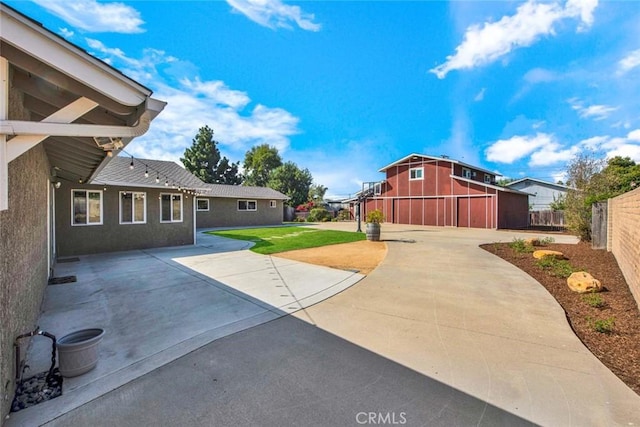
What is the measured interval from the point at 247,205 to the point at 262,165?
971 inches

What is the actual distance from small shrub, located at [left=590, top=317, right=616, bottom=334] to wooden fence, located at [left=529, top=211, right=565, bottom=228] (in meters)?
24.5

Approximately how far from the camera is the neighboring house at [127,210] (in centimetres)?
965

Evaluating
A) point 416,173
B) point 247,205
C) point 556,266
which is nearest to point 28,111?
point 556,266

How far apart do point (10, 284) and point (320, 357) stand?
9.94 ft

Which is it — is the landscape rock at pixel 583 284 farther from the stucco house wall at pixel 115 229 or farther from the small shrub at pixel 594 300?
the stucco house wall at pixel 115 229

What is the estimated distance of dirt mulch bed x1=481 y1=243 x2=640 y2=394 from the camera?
3054 mm

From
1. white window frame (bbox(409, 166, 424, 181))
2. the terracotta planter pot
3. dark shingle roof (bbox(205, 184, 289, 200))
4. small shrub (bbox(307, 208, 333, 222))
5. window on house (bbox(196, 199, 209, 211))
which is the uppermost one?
white window frame (bbox(409, 166, 424, 181))

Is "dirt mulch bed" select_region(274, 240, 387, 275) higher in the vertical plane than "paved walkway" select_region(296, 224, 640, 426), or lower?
higher

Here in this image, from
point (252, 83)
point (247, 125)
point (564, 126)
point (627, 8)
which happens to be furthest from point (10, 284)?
point (564, 126)

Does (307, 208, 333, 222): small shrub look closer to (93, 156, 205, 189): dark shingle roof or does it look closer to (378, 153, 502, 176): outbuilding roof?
(378, 153, 502, 176): outbuilding roof

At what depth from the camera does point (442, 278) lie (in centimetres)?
657

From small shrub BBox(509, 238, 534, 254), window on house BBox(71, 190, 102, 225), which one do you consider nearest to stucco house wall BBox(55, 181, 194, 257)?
window on house BBox(71, 190, 102, 225)

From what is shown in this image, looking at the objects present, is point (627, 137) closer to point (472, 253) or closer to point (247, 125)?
point (472, 253)

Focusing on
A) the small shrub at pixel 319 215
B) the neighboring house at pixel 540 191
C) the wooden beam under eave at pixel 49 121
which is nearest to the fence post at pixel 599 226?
the wooden beam under eave at pixel 49 121
